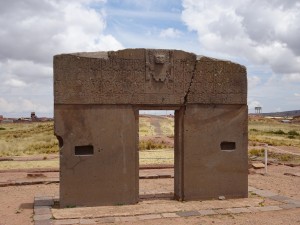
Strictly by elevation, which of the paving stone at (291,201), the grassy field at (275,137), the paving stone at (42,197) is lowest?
the paving stone at (291,201)

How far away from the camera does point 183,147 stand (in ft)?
32.0

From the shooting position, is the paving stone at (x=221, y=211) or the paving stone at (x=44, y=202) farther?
the paving stone at (x=44, y=202)

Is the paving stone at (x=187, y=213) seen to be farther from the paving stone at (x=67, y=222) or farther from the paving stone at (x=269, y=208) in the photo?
the paving stone at (x=67, y=222)

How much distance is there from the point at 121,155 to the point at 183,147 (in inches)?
63.5

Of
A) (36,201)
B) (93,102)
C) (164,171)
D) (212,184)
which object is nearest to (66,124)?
(93,102)

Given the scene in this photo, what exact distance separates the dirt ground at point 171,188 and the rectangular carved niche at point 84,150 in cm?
178

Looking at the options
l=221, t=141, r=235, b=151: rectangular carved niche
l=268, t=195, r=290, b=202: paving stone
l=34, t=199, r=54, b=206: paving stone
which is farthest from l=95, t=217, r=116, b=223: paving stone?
l=268, t=195, r=290, b=202: paving stone

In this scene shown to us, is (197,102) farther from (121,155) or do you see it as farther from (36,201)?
(36,201)

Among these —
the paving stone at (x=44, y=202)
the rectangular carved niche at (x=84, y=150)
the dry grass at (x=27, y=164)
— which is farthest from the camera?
the dry grass at (x=27, y=164)

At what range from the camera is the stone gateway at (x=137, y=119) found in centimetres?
908

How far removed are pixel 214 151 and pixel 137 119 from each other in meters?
2.20

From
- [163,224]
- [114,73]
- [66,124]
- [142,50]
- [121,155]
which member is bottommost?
[163,224]

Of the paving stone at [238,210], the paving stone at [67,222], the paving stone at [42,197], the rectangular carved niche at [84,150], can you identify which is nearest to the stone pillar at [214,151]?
the paving stone at [238,210]

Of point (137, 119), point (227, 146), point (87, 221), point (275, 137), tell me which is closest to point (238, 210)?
point (227, 146)
